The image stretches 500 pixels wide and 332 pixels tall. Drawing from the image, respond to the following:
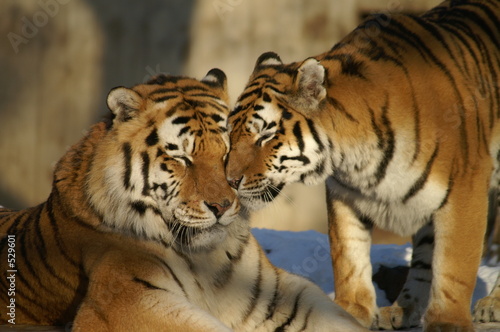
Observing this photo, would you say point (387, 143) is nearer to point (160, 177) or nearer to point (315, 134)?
point (315, 134)

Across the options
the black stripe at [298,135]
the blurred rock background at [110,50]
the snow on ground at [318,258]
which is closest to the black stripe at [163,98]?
the black stripe at [298,135]

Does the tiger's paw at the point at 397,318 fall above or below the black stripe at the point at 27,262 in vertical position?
below

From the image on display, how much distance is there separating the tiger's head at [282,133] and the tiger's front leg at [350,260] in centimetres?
39

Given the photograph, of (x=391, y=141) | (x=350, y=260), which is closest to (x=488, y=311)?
(x=350, y=260)

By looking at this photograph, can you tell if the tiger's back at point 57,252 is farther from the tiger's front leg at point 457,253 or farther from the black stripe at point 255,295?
the tiger's front leg at point 457,253

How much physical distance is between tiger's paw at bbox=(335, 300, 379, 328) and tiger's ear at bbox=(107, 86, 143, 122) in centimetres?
140

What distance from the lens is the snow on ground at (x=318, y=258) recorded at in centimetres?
483

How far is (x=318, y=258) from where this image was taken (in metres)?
5.16

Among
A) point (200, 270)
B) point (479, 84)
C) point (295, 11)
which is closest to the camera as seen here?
point (200, 270)

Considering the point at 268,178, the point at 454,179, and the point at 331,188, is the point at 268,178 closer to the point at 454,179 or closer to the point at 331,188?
the point at 331,188

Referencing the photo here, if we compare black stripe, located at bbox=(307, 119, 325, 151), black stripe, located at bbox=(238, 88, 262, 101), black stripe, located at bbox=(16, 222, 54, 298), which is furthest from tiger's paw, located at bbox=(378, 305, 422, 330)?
black stripe, located at bbox=(16, 222, 54, 298)

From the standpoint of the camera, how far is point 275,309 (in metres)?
3.15

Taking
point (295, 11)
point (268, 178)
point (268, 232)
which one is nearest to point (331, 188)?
point (268, 178)

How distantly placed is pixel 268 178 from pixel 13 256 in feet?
3.47
